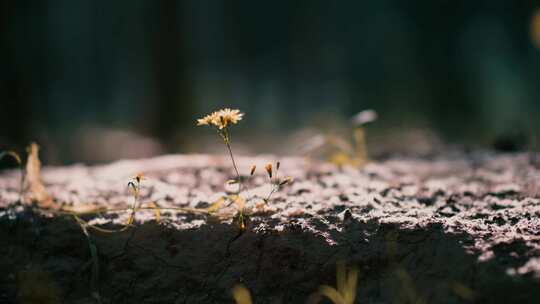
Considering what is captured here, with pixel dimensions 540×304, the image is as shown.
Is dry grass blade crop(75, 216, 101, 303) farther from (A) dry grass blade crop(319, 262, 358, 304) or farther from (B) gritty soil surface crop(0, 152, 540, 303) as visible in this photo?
(A) dry grass blade crop(319, 262, 358, 304)

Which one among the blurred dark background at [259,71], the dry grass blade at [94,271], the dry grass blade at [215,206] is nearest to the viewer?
the dry grass blade at [94,271]

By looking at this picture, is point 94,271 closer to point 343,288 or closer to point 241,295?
point 241,295

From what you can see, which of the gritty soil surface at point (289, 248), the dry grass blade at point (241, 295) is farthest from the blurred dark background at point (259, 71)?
the dry grass blade at point (241, 295)

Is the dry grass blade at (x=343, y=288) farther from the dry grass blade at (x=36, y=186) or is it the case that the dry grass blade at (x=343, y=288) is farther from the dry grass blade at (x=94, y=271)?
the dry grass blade at (x=36, y=186)

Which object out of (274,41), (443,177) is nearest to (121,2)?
(274,41)

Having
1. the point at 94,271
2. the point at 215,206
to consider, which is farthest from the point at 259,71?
the point at 94,271
